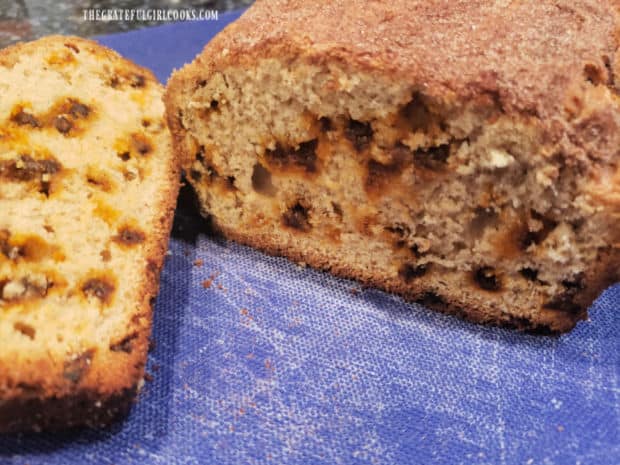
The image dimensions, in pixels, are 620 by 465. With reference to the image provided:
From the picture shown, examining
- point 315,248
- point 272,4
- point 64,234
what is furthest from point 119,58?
point 315,248

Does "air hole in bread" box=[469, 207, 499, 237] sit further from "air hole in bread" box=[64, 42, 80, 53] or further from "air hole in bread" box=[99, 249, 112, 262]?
"air hole in bread" box=[64, 42, 80, 53]

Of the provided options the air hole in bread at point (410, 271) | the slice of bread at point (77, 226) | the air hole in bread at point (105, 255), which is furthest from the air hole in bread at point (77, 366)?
the air hole in bread at point (410, 271)

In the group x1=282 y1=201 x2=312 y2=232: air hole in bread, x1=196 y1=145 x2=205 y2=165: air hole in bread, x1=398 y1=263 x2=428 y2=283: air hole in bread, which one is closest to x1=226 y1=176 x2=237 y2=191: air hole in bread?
x1=196 y1=145 x2=205 y2=165: air hole in bread

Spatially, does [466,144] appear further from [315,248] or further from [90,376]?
[90,376]

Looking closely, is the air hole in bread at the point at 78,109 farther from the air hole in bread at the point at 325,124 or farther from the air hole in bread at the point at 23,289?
the air hole in bread at the point at 325,124

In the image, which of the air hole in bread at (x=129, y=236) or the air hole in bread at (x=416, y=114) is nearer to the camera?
the air hole in bread at (x=416, y=114)

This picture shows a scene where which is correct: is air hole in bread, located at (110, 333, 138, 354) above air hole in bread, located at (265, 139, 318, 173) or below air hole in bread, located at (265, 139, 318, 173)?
below

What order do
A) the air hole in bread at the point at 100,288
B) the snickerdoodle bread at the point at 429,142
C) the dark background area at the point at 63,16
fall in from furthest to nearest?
the dark background area at the point at 63,16
the air hole in bread at the point at 100,288
the snickerdoodle bread at the point at 429,142
